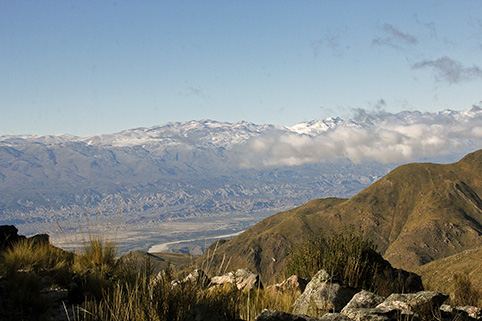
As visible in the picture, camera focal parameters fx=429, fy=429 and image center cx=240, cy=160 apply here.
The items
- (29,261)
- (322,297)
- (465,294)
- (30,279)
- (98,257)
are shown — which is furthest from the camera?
(465,294)

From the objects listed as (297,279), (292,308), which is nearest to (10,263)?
(292,308)

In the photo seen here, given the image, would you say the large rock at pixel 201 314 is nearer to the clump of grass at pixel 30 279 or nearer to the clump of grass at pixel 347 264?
the clump of grass at pixel 30 279

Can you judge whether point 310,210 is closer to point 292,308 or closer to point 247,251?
point 247,251

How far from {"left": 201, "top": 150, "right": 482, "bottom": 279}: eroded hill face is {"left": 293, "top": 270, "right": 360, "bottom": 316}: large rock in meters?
130

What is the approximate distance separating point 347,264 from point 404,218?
168263 mm

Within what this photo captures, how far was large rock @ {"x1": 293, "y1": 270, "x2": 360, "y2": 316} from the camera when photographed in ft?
25.9

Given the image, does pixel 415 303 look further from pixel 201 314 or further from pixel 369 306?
pixel 201 314

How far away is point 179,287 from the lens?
6.91 metres

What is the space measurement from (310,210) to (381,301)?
7399 inches

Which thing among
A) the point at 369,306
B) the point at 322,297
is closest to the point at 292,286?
the point at 322,297

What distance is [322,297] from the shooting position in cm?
812

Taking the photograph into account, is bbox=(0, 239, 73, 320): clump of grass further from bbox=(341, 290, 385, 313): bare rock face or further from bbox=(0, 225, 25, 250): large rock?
bbox=(341, 290, 385, 313): bare rock face

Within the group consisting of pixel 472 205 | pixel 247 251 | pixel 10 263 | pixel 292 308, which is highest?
pixel 10 263

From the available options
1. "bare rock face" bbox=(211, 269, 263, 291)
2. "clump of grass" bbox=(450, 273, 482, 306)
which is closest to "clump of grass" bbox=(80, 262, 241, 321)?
"bare rock face" bbox=(211, 269, 263, 291)
